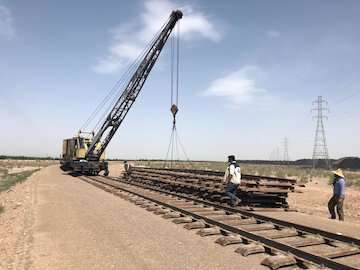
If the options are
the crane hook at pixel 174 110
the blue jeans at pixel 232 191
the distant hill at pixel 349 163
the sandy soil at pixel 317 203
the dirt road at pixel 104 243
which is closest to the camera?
the dirt road at pixel 104 243

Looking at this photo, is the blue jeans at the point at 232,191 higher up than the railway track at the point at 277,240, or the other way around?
the blue jeans at the point at 232,191

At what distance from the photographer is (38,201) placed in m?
17.8

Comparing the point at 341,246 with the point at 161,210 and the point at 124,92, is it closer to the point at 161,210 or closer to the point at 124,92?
the point at 161,210

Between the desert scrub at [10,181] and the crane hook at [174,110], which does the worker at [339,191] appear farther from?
the desert scrub at [10,181]

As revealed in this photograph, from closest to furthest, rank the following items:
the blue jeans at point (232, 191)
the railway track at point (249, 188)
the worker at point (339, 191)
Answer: the worker at point (339, 191) < the blue jeans at point (232, 191) < the railway track at point (249, 188)

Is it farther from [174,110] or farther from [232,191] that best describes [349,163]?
[232,191]

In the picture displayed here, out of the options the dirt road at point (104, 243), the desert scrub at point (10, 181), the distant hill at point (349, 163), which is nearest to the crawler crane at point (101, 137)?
the desert scrub at point (10, 181)

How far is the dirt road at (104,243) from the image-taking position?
25.0ft

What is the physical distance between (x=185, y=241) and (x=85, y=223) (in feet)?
12.6

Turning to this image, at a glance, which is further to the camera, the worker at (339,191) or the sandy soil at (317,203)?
the sandy soil at (317,203)

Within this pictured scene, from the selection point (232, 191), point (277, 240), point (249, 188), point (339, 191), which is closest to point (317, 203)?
point (249, 188)

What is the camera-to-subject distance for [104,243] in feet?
30.3

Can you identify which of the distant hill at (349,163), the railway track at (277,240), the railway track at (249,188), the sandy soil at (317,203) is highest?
the distant hill at (349,163)

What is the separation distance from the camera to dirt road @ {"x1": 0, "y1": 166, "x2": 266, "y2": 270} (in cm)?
762
